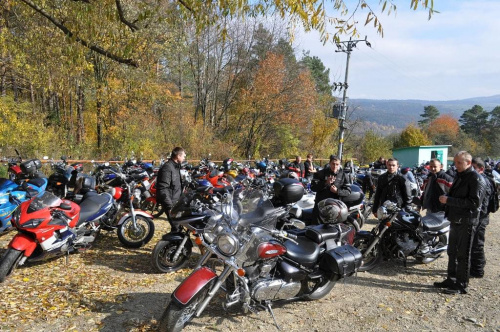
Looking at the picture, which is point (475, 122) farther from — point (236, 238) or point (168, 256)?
point (236, 238)

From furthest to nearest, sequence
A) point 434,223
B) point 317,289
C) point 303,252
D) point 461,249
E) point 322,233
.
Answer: point 434,223, point 461,249, point 317,289, point 322,233, point 303,252

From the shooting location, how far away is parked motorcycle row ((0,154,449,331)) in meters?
3.54

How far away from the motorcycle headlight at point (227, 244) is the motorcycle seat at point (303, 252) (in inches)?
27.3

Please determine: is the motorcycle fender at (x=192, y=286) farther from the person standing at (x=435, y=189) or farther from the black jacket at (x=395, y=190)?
the person standing at (x=435, y=189)

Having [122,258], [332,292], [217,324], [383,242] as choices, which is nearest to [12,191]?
[122,258]

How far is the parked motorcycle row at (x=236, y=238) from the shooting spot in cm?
354

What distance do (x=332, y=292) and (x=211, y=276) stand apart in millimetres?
1976

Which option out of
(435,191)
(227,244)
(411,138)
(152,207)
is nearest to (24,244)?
(227,244)

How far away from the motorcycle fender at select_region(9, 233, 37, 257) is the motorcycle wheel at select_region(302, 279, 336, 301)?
328 cm

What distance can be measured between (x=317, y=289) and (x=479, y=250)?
2600 millimetres

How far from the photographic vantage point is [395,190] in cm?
610

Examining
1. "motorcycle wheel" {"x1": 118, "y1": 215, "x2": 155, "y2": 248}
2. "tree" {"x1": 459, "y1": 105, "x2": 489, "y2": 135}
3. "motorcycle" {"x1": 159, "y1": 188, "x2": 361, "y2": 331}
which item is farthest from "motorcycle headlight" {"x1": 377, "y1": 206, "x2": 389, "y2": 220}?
"tree" {"x1": 459, "y1": 105, "x2": 489, "y2": 135}

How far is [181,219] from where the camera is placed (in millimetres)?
4449

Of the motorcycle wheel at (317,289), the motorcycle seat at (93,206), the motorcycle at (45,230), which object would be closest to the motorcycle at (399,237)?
the motorcycle wheel at (317,289)
